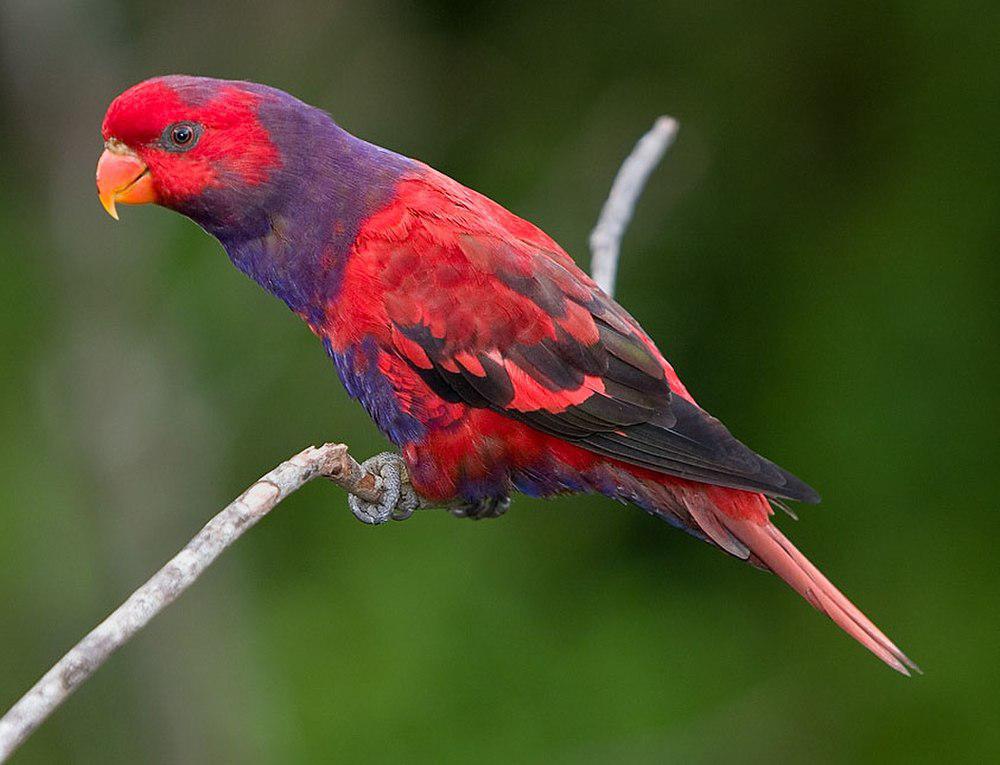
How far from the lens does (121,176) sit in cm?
282

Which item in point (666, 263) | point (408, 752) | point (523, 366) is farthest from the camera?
point (666, 263)

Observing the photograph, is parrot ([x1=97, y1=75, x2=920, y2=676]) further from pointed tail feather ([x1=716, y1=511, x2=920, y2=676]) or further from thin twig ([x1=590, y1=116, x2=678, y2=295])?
thin twig ([x1=590, y1=116, x2=678, y2=295])

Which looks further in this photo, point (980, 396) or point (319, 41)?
point (319, 41)

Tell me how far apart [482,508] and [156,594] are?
144 cm

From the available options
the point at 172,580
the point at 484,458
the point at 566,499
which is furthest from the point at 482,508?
the point at 566,499

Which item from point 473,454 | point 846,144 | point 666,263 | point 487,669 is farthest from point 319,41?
point 473,454

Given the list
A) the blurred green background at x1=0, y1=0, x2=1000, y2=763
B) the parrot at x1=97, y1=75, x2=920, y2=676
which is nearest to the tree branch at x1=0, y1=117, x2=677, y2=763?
the parrot at x1=97, y1=75, x2=920, y2=676

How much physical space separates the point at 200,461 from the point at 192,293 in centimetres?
67

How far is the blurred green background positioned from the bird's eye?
6.79 feet

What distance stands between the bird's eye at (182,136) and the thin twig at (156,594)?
899 millimetres

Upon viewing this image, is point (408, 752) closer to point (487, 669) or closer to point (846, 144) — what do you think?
point (487, 669)

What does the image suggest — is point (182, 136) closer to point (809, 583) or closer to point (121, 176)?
point (121, 176)

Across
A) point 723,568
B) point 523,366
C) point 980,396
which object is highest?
point 523,366

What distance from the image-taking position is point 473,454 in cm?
286
